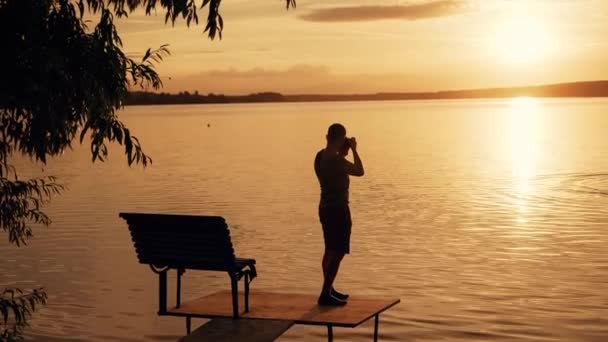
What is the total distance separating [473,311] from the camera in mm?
16531

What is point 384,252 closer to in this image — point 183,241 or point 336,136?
point 336,136

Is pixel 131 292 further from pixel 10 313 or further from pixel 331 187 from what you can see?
pixel 331 187

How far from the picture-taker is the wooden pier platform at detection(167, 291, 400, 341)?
11555 millimetres

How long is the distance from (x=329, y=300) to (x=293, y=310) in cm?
46

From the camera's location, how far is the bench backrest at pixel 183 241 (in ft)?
36.4

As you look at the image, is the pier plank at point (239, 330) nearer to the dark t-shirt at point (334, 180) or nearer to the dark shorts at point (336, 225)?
the dark shorts at point (336, 225)

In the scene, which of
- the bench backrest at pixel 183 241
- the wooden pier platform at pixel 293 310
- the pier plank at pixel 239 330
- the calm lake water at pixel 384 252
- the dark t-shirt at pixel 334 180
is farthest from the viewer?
the calm lake water at pixel 384 252

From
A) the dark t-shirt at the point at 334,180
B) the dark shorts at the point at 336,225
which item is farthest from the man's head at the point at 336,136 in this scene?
the dark shorts at the point at 336,225

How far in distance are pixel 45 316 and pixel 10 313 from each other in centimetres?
53

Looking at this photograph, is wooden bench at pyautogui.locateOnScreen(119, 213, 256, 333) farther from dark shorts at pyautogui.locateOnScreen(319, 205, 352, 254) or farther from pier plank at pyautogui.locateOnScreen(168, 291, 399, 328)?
dark shorts at pyautogui.locateOnScreen(319, 205, 352, 254)

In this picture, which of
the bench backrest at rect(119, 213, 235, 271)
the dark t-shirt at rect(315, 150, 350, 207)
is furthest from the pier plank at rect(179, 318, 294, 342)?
the dark t-shirt at rect(315, 150, 350, 207)

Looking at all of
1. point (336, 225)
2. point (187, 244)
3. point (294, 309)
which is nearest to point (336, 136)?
point (336, 225)

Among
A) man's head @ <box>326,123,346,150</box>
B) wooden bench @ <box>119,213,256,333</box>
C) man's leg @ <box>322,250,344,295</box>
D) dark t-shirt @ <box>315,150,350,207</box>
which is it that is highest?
man's head @ <box>326,123,346,150</box>

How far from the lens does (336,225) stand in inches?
483
